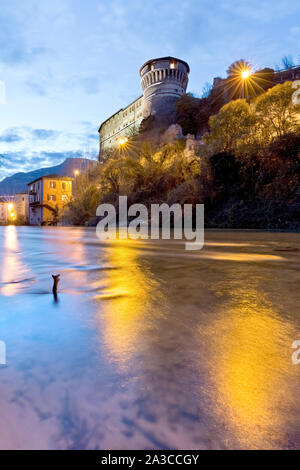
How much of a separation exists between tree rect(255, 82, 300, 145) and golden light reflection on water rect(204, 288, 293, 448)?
13.8m

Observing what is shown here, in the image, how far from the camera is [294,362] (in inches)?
36.1

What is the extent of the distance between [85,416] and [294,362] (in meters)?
→ 0.71

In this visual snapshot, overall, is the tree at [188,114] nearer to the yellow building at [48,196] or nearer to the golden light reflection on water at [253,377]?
the yellow building at [48,196]

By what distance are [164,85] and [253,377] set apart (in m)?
51.0

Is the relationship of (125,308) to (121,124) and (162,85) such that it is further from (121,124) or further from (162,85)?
(121,124)

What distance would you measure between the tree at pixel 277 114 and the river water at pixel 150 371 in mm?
13427

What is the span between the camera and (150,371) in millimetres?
842

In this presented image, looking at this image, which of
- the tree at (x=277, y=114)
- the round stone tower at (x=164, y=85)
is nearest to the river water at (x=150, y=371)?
the tree at (x=277, y=114)

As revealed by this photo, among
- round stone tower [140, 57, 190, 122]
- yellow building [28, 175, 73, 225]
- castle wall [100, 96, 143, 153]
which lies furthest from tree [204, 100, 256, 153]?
castle wall [100, 96, 143, 153]

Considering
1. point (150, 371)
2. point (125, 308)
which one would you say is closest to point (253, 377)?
point (150, 371)

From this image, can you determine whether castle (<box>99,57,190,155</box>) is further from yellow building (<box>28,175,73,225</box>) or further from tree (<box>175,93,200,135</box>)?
yellow building (<box>28,175,73,225</box>)

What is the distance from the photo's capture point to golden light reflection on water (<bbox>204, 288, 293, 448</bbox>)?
61cm
